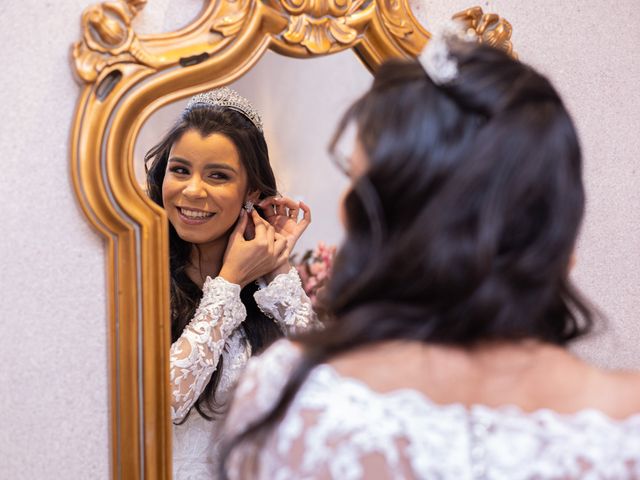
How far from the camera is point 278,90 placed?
4.60 ft

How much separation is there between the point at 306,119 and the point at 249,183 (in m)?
0.15

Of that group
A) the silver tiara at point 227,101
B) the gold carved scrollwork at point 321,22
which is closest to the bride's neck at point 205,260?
the silver tiara at point 227,101

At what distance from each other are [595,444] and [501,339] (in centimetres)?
14

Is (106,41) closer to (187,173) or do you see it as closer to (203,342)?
(187,173)

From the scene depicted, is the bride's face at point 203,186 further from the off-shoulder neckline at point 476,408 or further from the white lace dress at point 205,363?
the off-shoulder neckline at point 476,408

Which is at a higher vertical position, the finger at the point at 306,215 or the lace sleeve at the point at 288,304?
the finger at the point at 306,215

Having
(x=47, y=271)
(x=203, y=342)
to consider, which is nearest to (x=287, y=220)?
(x=203, y=342)

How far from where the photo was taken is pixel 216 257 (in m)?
1.38

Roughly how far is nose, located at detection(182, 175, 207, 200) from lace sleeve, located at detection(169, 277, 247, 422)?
141 mm

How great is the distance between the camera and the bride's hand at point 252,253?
139cm

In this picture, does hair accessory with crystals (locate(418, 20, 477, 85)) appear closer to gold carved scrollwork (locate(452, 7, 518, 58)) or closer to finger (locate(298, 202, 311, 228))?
finger (locate(298, 202, 311, 228))

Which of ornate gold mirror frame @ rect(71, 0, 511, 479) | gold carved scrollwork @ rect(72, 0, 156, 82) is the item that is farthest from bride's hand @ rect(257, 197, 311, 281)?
gold carved scrollwork @ rect(72, 0, 156, 82)

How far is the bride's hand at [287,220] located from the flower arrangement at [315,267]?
3 centimetres

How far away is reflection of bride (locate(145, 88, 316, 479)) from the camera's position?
4.35 ft
